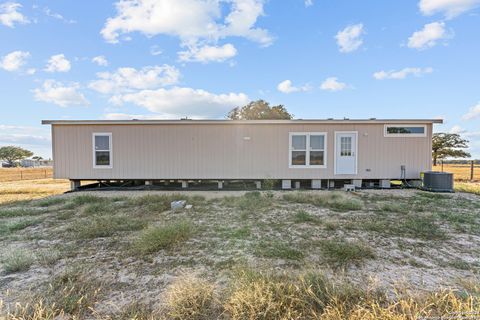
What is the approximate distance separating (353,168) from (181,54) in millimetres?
9451

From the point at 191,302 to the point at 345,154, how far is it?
25.4ft

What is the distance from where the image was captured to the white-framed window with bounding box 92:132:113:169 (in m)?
8.25

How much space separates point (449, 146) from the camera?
2698 centimetres

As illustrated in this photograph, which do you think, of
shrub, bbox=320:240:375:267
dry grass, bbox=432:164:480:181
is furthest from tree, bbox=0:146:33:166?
dry grass, bbox=432:164:480:181

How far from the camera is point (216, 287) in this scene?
2.13 meters

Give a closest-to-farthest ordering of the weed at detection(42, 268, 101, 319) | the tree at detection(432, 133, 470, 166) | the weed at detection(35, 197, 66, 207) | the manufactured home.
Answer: the weed at detection(42, 268, 101, 319) → the weed at detection(35, 197, 66, 207) → the manufactured home → the tree at detection(432, 133, 470, 166)

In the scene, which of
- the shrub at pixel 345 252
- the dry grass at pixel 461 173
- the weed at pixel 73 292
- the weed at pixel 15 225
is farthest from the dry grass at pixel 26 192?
the dry grass at pixel 461 173

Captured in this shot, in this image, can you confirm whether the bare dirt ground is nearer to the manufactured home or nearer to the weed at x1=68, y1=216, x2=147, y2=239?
the weed at x1=68, y1=216, x2=147, y2=239

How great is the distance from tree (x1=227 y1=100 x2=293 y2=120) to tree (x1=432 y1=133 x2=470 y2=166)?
1922cm

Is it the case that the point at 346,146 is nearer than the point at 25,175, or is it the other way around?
the point at 346,146

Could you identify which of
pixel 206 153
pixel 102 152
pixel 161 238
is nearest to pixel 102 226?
pixel 161 238

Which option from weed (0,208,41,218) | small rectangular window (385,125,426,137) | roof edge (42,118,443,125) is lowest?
weed (0,208,41,218)

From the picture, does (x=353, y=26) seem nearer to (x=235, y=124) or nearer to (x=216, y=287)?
(x=235, y=124)

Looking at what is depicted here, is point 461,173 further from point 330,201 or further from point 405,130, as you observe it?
point 330,201
